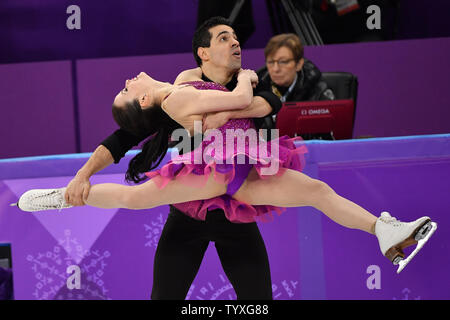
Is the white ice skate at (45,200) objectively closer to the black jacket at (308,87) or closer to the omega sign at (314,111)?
the omega sign at (314,111)

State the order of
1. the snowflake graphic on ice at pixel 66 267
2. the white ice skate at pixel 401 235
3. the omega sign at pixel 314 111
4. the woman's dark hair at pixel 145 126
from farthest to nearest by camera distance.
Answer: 1. the omega sign at pixel 314 111
2. the snowflake graphic on ice at pixel 66 267
3. the woman's dark hair at pixel 145 126
4. the white ice skate at pixel 401 235

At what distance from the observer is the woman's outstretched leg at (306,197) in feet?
6.39

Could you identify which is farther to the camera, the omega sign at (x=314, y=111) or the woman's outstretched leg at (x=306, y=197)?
the omega sign at (x=314, y=111)

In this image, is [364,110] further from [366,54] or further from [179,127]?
[179,127]

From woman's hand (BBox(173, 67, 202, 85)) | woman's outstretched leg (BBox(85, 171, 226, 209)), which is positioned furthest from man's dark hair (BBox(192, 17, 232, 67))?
woman's outstretched leg (BBox(85, 171, 226, 209))

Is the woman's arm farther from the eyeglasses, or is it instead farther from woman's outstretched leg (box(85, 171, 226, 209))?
the eyeglasses

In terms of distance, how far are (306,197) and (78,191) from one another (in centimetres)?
77

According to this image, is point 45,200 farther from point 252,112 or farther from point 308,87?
point 308,87

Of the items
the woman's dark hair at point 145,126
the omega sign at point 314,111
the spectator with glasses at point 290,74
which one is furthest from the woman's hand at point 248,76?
the spectator with glasses at point 290,74

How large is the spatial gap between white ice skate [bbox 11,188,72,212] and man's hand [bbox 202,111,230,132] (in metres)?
0.59

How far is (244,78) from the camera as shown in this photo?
6.78ft

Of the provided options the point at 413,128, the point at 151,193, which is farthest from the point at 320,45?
the point at 151,193

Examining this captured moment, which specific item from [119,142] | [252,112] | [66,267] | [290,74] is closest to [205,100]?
[252,112]

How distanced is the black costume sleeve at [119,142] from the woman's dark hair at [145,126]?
0.03 metres
